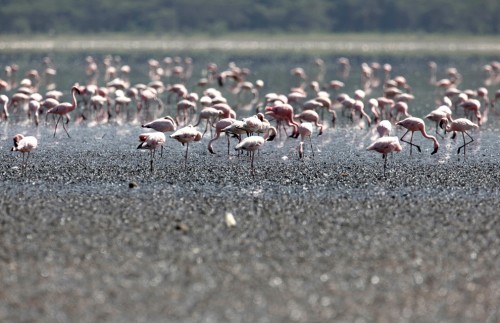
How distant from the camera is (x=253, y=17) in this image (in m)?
133

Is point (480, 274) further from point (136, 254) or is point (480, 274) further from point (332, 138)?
point (332, 138)

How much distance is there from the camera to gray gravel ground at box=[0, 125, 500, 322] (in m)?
9.41

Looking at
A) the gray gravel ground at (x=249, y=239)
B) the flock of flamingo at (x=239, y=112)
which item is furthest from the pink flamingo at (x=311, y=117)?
the gray gravel ground at (x=249, y=239)

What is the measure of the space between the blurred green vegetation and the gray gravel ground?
107 meters

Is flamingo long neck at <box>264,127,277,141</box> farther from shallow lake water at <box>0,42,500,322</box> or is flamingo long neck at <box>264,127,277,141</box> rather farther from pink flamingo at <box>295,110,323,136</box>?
pink flamingo at <box>295,110,323,136</box>

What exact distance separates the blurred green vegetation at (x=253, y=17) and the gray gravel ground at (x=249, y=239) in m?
107

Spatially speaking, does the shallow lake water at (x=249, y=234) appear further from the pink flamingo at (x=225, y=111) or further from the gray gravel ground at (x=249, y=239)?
the pink flamingo at (x=225, y=111)

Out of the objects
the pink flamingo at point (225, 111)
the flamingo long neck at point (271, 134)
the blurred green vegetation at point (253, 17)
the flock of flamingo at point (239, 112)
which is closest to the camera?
the flock of flamingo at point (239, 112)

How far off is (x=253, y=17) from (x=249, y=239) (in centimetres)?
12278

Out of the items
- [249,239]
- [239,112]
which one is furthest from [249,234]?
[239,112]

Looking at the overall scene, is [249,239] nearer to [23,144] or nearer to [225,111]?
[23,144]

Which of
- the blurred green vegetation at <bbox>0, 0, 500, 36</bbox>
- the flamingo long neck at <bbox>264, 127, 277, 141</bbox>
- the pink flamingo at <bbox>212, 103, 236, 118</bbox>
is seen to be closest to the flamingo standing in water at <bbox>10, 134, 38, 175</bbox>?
the flamingo long neck at <bbox>264, 127, 277, 141</bbox>

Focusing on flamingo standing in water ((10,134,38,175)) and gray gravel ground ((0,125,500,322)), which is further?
flamingo standing in water ((10,134,38,175))

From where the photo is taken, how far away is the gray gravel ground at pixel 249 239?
9.41 meters
